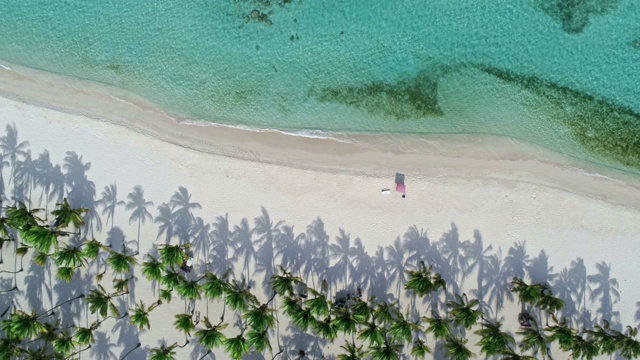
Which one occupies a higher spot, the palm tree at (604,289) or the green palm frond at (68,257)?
the green palm frond at (68,257)

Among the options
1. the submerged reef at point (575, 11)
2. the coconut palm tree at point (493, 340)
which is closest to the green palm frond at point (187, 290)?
the coconut palm tree at point (493, 340)

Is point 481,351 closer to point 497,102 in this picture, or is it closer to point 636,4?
point 497,102

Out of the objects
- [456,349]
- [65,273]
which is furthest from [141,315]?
[456,349]

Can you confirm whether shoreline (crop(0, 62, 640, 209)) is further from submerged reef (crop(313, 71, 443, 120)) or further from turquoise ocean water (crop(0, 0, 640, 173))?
submerged reef (crop(313, 71, 443, 120))

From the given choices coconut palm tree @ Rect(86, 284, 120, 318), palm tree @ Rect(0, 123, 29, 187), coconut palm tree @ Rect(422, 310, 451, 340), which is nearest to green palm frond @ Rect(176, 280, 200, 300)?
coconut palm tree @ Rect(86, 284, 120, 318)

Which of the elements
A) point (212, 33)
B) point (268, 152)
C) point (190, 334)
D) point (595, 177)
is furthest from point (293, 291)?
point (595, 177)

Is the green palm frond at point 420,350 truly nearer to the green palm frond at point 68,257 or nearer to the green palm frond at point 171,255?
the green palm frond at point 171,255

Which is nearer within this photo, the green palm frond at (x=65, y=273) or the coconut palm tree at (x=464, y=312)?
the coconut palm tree at (x=464, y=312)
